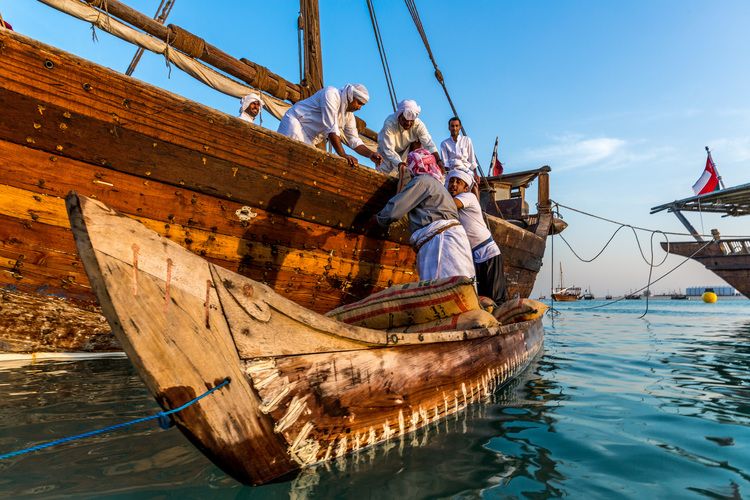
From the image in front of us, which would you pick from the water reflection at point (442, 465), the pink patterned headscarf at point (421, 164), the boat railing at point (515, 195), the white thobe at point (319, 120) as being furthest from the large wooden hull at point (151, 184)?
the boat railing at point (515, 195)

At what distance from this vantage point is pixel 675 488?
5.60ft

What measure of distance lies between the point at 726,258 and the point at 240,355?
1071 inches

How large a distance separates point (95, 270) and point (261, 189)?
2327 mm

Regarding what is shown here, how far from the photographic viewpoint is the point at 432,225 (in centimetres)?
387

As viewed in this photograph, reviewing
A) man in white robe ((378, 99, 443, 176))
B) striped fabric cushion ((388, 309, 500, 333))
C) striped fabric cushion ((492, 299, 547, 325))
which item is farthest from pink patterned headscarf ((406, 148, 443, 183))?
striped fabric cushion ((388, 309, 500, 333))

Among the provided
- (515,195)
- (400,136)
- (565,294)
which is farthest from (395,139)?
(565,294)

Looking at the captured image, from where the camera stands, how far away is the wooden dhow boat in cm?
262

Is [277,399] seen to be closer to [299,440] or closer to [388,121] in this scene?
[299,440]

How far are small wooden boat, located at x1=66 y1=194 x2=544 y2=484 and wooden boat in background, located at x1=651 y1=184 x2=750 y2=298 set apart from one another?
2137 centimetres

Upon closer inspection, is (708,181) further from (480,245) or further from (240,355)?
(240,355)

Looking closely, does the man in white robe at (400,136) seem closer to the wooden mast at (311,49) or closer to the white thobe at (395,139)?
the white thobe at (395,139)

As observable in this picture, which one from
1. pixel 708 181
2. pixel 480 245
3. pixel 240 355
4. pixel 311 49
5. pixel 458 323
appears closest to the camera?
pixel 240 355

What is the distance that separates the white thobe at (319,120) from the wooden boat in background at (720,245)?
1937 cm

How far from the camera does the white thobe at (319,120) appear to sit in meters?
4.56
